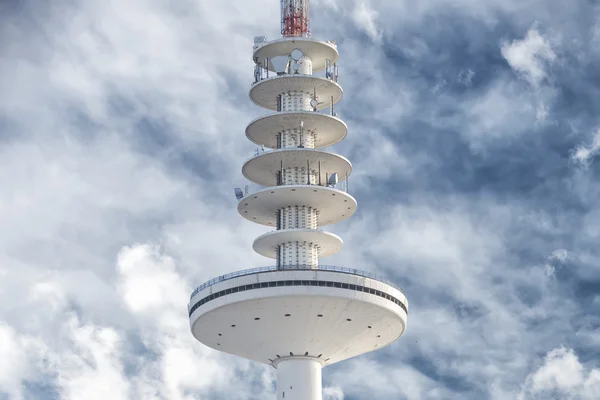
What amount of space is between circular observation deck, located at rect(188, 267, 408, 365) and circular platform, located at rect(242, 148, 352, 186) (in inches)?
546

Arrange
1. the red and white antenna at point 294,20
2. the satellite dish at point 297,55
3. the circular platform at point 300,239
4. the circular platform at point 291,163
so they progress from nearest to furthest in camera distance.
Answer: the circular platform at point 300,239
the circular platform at point 291,163
the satellite dish at point 297,55
the red and white antenna at point 294,20

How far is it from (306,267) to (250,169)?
520 inches

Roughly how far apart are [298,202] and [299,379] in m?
16.3

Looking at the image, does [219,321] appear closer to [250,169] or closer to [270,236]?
[270,236]

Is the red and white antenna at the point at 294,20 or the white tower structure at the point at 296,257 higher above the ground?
the red and white antenna at the point at 294,20

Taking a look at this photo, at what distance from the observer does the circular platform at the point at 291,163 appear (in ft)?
337

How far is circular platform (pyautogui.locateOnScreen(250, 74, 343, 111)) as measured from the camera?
107375 millimetres

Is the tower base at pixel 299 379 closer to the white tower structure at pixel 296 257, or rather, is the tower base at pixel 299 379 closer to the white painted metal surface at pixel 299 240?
the white tower structure at pixel 296 257

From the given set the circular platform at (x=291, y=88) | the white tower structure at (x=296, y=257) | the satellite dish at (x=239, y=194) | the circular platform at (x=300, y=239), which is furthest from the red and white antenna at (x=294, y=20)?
the circular platform at (x=300, y=239)

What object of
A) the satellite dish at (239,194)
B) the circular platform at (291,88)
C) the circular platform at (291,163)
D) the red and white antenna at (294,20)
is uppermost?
the red and white antenna at (294,20)

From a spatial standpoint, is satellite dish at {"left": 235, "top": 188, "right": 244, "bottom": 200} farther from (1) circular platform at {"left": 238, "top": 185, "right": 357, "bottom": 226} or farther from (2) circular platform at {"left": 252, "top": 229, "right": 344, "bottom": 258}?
(2) circular platform at {"left": 252, "top": 229, "right": 344, "bottom": 258}

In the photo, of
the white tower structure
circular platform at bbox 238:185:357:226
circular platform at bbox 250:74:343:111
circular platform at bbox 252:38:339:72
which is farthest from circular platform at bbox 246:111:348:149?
circular platform at bbox 238:185:357:226

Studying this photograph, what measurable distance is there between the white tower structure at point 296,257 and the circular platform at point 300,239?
0.31 ft

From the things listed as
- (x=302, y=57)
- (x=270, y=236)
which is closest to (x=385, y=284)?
(x=270, y=236)
